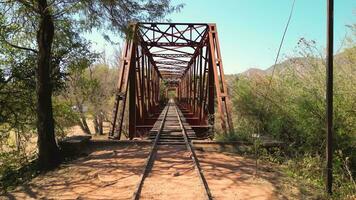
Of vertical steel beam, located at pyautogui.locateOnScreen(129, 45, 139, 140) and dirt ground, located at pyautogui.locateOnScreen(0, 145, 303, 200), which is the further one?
vertical steel beam, located at pyautogui.locateOnScreen(129, 45, 139, 140)

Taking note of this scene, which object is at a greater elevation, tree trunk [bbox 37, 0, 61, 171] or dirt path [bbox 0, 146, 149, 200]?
tree trunk [bbox 37, 0, 61, 171]

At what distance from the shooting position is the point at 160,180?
7289mm

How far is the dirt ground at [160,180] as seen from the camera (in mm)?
6430

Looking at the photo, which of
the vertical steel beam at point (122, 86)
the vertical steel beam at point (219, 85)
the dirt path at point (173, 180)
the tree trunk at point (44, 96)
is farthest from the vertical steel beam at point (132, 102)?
the tree trunk at point (44, 96)

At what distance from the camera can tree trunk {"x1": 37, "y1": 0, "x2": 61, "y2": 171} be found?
30.0 ft

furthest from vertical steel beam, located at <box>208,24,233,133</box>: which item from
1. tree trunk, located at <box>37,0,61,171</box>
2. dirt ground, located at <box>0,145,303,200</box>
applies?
tree trunk, located at <box>37,0,61,171</box>

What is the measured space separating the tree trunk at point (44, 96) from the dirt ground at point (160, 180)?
2.01 feet

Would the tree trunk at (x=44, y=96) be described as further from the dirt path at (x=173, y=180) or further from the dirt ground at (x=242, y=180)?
the dirt ground at (x=242, y=180)

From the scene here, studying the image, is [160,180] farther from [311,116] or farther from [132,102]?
[132,102]

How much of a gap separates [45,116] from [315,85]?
661cm

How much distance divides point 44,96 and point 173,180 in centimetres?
410

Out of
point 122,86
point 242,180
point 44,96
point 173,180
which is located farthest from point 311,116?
point 122,86

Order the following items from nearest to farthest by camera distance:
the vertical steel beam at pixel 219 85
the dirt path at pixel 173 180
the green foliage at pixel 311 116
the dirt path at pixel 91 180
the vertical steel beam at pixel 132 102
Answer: the dirt path at pixel 173 180
the dirt path at pixel 91 180
the green foliage at pixel 311 116
the vertical steel beam at pixel 219 85
the vertical steel beam at pixel 132 102

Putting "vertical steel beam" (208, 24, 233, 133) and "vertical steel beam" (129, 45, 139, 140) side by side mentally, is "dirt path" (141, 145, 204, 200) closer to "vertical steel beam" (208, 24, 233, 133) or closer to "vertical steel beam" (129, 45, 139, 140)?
"vertical steel beam" (208, 24, 233, 133)
